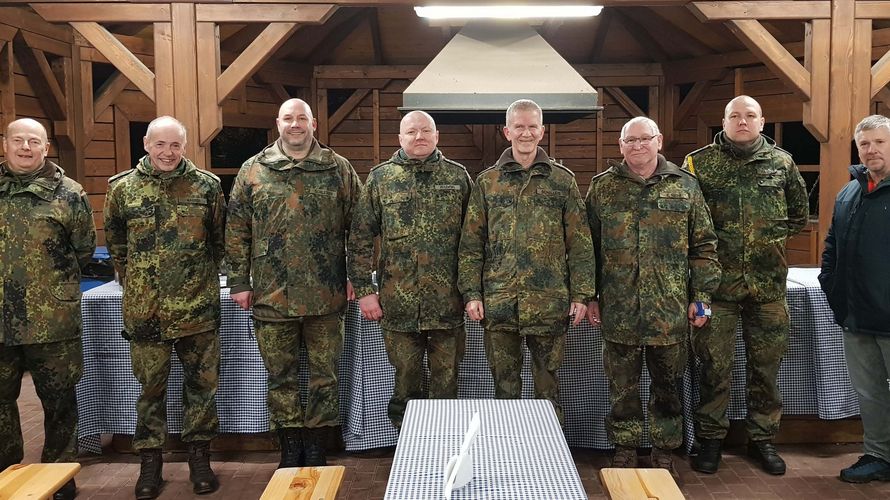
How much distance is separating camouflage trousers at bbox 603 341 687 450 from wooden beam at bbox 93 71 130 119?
5.93 m

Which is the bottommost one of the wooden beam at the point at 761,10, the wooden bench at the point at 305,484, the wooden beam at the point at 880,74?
the wooden bench at the point at 305,484

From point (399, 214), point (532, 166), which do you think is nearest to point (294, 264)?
point (399, 214)

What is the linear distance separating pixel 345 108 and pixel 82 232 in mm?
6029

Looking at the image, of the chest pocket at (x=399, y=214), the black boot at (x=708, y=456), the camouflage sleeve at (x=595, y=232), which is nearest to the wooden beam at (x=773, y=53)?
the camouflage sleeve at (x=595, y=232)

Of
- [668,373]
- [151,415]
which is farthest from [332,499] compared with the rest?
[668,373]

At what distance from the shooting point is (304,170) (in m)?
3.40

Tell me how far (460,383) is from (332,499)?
1627mm

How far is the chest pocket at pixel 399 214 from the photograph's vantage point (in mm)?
3395

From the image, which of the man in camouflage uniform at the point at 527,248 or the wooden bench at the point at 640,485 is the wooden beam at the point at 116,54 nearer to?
the man in camouflage uniform at the point at 527,248

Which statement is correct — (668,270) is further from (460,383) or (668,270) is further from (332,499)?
(332,499)

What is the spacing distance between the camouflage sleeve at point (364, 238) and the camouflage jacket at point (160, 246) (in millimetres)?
679

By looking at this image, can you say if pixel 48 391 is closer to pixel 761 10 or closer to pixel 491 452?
→ pixel 491 452

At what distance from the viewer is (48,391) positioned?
10.9ft

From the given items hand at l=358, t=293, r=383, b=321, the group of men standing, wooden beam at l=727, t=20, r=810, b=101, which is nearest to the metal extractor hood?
wooden beam at l=727, t=20, r=810, b=101
